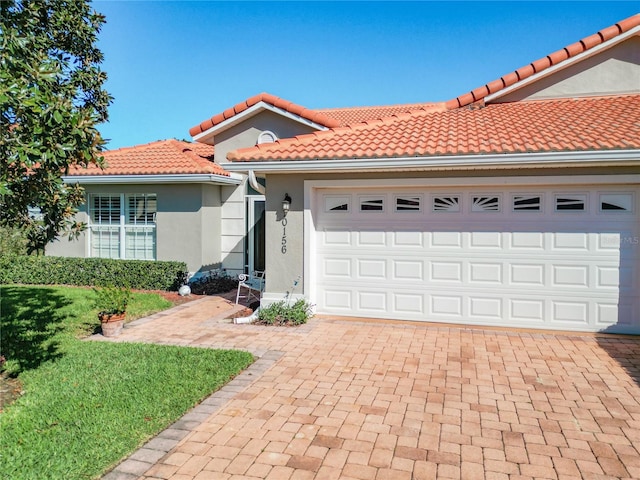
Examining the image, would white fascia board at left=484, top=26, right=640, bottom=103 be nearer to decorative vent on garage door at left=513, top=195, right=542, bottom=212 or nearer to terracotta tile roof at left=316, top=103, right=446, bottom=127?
decorative vent on garage door at left=513, top=195, right=542, bottom=212

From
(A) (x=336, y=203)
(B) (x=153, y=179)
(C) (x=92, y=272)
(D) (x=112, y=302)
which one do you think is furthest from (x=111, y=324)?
(C) (x=92, y=272)

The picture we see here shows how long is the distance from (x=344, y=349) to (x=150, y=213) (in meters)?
9.54

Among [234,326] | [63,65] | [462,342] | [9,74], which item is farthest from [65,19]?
[462,342]

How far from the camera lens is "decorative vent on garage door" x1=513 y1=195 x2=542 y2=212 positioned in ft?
29.7

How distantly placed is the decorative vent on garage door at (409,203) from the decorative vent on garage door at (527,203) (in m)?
1.88

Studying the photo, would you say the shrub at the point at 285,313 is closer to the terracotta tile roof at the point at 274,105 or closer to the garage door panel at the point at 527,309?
the garage door panel at the point at 527,309

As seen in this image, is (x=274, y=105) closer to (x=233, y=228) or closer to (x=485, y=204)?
(x=233, y=228)

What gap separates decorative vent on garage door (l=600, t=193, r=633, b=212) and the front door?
9.43 meters

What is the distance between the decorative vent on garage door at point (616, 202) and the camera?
861cm

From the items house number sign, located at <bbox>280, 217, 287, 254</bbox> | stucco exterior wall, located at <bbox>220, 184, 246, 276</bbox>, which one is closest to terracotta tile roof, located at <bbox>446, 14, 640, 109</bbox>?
house number sign, located at <bbox>280, 217, 287, 254</bbox>

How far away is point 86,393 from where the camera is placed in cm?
586

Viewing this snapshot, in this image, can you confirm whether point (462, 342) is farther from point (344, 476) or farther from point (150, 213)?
point (150, 213)

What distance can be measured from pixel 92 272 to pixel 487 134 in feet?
40.0

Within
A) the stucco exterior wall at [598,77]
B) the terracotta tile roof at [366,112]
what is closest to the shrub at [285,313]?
the stucco exterior wall at [598,77]
